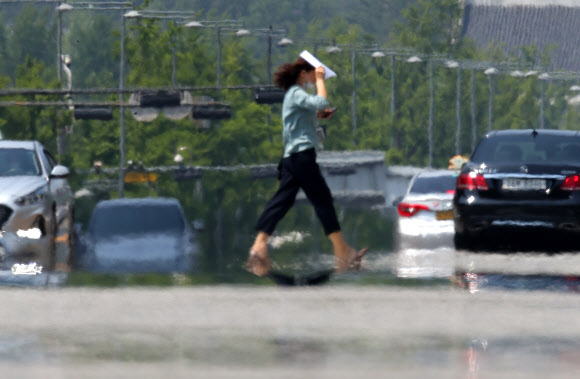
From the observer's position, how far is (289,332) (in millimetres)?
9258

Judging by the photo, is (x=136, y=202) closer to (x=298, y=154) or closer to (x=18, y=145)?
(x=18, y=145)

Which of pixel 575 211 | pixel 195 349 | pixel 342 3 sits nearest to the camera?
pixel 195 349

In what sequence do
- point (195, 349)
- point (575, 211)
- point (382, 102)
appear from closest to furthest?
point (195, 349) < point (575, 211) < point (382, 102)

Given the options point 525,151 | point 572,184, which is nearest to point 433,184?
point 525,151

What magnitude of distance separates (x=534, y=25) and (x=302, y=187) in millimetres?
151617

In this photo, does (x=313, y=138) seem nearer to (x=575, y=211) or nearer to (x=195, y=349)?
(x=575, y=211)

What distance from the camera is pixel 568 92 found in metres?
134

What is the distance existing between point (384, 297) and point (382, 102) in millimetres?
90841

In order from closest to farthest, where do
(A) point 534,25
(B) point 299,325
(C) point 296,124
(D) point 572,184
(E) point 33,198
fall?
(B) point 299,325, (C) point 296,124, (D) point 572,184, (E) point 33,198, (A) point 534,25

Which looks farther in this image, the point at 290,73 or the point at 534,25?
the point at 534,25

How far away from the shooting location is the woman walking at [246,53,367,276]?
43.6 ft

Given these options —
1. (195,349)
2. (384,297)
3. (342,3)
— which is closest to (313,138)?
(384,297)

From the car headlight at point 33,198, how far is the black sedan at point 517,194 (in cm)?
452

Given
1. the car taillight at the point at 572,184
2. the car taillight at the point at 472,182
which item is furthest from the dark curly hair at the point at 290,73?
the car taillight at the point at 572,184
